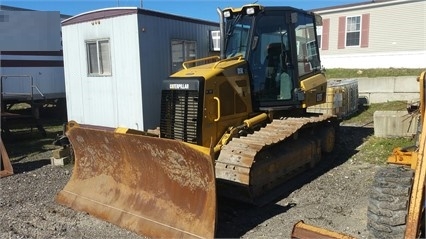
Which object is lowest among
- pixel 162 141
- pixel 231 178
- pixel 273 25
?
pixel 231 178

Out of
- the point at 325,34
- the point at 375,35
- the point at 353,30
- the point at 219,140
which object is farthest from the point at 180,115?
the point at 325,34

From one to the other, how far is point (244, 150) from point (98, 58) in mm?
5903

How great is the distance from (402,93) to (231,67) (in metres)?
9.72

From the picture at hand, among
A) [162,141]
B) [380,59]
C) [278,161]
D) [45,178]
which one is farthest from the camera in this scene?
[380,59]

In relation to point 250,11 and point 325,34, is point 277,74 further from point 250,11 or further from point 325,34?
point 325,34

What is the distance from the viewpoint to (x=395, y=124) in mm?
8578

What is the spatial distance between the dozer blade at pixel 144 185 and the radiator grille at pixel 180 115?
0.98 meters

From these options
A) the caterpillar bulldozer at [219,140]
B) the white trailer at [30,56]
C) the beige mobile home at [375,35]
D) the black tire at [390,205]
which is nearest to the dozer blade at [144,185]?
the caterpillar bulldozer at [219,140]

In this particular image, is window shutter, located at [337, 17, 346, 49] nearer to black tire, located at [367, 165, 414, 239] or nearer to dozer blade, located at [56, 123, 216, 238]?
dozer blade, located at [56, 123, 216, 238]

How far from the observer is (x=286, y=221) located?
4895mm

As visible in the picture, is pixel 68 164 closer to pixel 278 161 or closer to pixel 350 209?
pixel 278 161

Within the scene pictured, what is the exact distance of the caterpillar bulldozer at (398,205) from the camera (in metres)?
3.11

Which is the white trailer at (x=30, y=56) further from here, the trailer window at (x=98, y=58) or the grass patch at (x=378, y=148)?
the grass patch at (x=378, y=148)

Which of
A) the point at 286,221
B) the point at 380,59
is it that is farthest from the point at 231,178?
the point at 380,59
